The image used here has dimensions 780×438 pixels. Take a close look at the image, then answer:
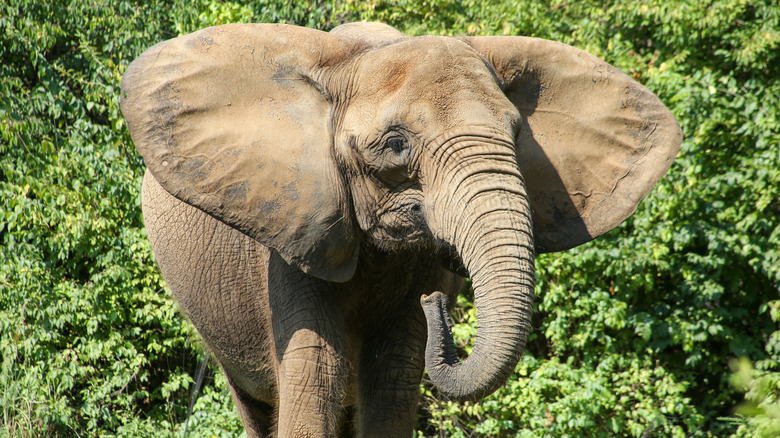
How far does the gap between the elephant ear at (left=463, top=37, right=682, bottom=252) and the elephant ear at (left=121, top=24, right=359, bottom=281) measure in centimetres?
→ 68

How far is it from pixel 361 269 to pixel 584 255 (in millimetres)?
3006

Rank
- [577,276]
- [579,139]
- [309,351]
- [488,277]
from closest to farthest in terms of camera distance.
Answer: [488,277] → [309,351] → [579,139] → [577,276]

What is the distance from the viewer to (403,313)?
11.7 feet

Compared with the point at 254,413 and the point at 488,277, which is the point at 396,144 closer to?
the point at 488,277

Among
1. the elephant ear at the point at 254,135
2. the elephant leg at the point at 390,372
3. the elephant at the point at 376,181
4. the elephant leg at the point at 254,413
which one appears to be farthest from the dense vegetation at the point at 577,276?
the elephant ear at the point at 254,135

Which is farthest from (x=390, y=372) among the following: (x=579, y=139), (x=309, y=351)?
(x=579, y=139)

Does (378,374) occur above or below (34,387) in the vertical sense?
above

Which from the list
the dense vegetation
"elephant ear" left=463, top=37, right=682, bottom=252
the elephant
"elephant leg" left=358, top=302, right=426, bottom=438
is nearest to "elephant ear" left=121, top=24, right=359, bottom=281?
the elephant

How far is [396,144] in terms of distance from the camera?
2.89 metres

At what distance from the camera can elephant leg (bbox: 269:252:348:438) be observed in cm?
329

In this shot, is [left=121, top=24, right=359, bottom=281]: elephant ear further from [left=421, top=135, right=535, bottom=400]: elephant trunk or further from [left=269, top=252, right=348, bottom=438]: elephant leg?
[left=421, top=135, right=535, bottom=400]: elephant trunk

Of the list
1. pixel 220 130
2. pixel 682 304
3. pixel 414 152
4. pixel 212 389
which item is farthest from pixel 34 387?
pixel 682 304

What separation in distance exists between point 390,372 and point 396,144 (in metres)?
1.07

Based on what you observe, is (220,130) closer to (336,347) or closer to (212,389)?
(336,347)
